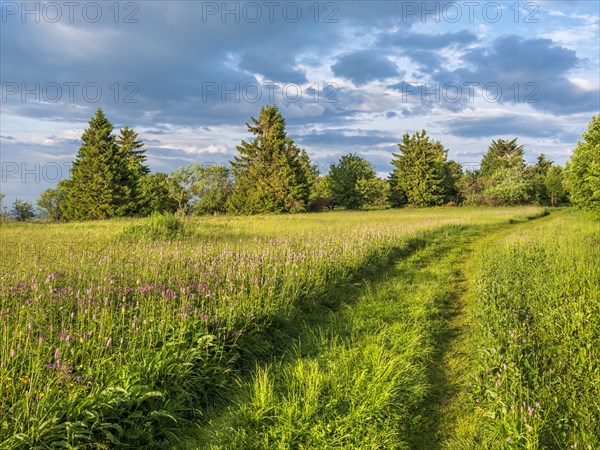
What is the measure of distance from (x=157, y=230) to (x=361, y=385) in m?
12.6

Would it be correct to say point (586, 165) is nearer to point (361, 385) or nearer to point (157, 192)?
point (361, 385)

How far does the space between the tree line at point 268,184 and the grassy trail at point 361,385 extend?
2752cm

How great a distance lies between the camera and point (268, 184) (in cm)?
5472

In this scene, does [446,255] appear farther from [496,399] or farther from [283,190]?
[283,190]

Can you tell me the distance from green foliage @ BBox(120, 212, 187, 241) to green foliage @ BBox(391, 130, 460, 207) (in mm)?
56006

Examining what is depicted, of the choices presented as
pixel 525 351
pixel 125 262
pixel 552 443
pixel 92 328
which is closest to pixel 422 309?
pixel 525 351

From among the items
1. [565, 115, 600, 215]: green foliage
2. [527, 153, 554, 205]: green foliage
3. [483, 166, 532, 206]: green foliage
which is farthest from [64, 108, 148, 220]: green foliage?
[527, 153, 554, 205]: green foliage

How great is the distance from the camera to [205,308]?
607cm

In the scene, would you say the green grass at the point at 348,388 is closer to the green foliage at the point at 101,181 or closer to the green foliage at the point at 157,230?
the green foliage at the point at 157,230

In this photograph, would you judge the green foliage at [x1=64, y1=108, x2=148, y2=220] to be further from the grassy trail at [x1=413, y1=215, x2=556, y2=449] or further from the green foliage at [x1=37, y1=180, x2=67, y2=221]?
the grassy trail at [x1=413, y1=215, x2=556, y2=449]

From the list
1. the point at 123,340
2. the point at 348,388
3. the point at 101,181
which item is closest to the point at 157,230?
the point at 123,340

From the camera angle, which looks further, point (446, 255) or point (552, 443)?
point (446, 255)

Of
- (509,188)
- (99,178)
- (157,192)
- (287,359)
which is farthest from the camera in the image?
(509,188)

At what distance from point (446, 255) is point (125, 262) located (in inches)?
408
